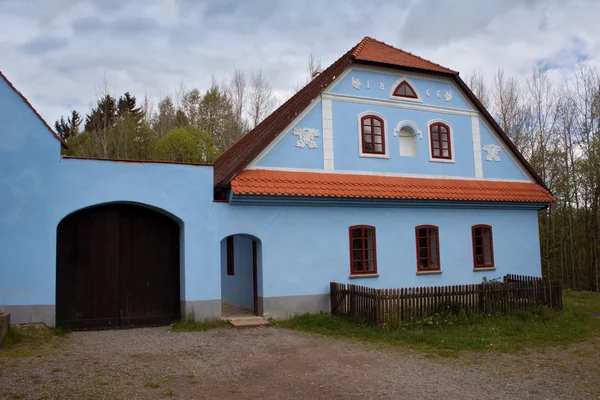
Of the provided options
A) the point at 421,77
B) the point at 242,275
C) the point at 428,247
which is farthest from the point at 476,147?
the point at 242,275

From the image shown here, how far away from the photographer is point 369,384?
25.1 feet

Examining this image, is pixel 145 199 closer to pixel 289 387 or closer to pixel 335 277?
pixel 335 277

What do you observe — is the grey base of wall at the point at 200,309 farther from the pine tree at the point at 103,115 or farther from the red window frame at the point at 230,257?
the pine tree at the point at 103,115

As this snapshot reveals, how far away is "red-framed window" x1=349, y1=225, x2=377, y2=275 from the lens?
14.6 meters

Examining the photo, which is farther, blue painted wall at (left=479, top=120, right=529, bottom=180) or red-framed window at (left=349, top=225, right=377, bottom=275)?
blue painted wall at (left=479, top=120, right=529, bottom=180)

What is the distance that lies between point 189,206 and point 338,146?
4.68 meters

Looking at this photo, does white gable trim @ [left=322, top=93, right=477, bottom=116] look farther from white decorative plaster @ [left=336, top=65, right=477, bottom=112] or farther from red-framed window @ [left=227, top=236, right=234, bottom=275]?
red-framed window @ [left=227, top=236, right=234, bottom=275]

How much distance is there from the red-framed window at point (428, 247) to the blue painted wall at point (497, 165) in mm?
3013

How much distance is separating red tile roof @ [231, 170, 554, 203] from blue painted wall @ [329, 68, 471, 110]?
2.51m

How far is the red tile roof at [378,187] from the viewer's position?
13.3 m

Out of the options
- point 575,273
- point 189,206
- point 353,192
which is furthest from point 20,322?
point 575,273

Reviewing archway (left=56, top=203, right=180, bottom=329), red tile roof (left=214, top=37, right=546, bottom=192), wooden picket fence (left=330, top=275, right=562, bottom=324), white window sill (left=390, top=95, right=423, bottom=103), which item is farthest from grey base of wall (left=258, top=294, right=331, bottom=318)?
white window sill (left=390, top=95, right=423, bottom=103)

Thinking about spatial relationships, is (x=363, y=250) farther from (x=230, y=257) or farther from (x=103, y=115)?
(x=103, y=115)

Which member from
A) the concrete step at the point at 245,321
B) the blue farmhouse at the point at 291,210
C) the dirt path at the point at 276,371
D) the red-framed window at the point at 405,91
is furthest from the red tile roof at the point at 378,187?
the dirt path at the point at 276,371
